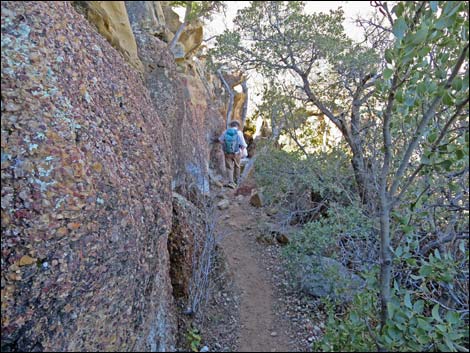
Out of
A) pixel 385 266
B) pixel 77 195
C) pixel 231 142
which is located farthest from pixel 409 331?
pixel 231 142

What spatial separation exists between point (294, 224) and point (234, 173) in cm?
A: 423

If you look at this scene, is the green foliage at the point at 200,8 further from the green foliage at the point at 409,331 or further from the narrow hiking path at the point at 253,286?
the green foliage at the point at 409,331

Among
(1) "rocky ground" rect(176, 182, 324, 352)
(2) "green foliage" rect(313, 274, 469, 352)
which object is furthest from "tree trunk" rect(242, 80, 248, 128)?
(2) "green foliage" rect(313, 274, 469, 352)

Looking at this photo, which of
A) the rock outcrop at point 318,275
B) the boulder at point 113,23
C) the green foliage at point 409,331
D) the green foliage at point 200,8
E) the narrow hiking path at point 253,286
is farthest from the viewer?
the green foliage at point 200,8

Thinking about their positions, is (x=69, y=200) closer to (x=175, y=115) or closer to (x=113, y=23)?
(x=113, y=23)

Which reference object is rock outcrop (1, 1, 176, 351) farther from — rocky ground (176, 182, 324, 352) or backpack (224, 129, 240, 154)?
backpack (224, 129, 240, 154)

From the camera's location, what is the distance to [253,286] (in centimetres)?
489

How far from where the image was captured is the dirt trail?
3.41 m

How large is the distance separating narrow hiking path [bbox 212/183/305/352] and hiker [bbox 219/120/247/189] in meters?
1.81

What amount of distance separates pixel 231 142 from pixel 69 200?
7.39 m

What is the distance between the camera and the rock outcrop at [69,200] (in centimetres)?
186

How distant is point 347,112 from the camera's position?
581 cm

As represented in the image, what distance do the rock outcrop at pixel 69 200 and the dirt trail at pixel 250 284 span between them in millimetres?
1063

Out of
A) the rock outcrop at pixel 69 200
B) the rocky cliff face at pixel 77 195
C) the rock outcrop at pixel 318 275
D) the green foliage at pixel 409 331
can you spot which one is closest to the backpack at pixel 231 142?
the rock outcrop at pixel 318 275
